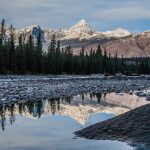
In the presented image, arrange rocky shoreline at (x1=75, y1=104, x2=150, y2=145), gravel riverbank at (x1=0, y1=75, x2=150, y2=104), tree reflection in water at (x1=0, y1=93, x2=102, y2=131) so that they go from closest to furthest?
1. rocky shoreline at (x1=75, y1=104, x2=150, y2=145)
2. tree reflection in water at (x1=0, y1=93, x2=102, y2=131)
3. gravel riverbank at (x1=0, y1=75, x2=150, y2=104)

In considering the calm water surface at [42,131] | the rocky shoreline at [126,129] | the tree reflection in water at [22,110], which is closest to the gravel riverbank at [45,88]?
the tree reflection in water at [22,110]

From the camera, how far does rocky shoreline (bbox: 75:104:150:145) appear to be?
16.6 metres

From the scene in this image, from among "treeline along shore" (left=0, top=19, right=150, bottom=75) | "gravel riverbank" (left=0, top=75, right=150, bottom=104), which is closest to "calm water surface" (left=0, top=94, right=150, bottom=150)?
"gravel riverbank" (left=0, top=75, right=150, bottom=104)

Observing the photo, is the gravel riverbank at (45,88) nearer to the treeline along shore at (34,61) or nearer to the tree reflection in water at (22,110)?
the tree reflection in water at (22,110)

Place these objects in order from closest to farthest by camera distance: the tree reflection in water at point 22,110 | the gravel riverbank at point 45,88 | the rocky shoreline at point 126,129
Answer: the rocky shoreline at point 126,129 < the tree reflection in water at point 22,110 < the gravel riverbank at point 45,88

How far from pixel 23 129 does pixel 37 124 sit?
2.05 m

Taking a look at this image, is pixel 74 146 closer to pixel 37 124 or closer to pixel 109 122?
pixel 109 122

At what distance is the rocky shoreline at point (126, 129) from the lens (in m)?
16.6

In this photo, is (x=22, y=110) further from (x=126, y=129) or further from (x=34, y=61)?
(x=34, y=61)

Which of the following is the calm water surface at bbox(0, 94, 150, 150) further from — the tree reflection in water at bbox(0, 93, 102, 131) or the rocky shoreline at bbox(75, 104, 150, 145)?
the rocky shoreline at bbox(75, 104, 150, 145)

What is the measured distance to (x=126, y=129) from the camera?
1783 cm

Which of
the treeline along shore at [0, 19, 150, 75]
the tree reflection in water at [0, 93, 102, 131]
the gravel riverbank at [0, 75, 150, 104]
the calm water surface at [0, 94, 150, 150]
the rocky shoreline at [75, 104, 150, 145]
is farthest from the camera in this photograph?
the treeline along shore at [0, 19, 150, 75]

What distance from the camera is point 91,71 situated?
582 feet

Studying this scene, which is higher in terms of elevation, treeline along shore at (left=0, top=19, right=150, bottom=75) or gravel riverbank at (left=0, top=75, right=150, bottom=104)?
treeline along shore at (left=0, top=19, right=150, bottom=75)
